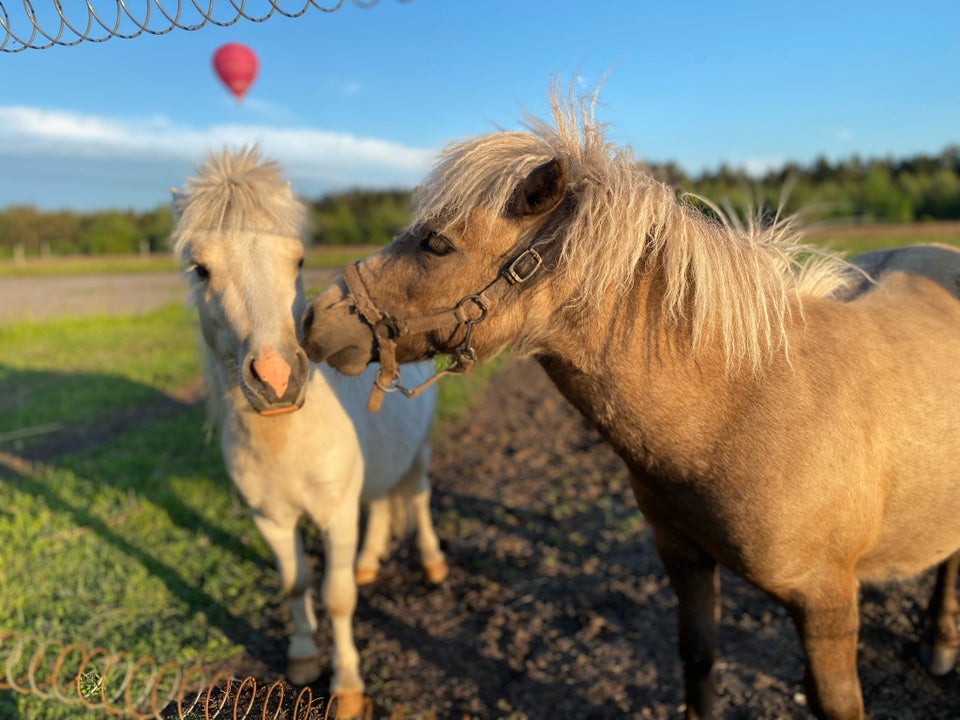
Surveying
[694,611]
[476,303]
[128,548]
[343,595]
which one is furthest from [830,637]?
[128,548]

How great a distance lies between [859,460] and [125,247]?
54194 millimetres

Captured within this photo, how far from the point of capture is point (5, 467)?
21.6 feet

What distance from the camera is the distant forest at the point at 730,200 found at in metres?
23.4

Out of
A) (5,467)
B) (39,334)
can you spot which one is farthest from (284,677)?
(39,334)

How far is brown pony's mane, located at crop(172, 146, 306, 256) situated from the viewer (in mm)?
2891

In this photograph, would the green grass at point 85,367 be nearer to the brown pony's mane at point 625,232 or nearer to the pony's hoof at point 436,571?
the pony's hoof at point 436,571

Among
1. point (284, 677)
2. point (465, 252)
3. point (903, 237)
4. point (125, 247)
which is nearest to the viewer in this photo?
point (465, 252)

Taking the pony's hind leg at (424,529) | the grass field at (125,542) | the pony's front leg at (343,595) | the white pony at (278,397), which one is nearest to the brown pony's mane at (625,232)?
the white pony at (278,397)

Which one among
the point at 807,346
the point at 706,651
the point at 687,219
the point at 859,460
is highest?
the point at 687,219

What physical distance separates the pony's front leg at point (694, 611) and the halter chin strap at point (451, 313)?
1195 millimetres

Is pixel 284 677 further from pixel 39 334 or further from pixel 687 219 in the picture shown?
pixel 39 334

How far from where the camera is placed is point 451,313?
1.99m

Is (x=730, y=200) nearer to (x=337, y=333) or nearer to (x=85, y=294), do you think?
(x=337, y=333)

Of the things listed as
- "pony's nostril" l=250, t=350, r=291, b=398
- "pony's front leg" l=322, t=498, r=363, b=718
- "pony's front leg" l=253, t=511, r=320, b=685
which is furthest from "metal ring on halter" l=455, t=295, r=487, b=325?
"pony's front leg" l=253, t=511, r=320, b=685
